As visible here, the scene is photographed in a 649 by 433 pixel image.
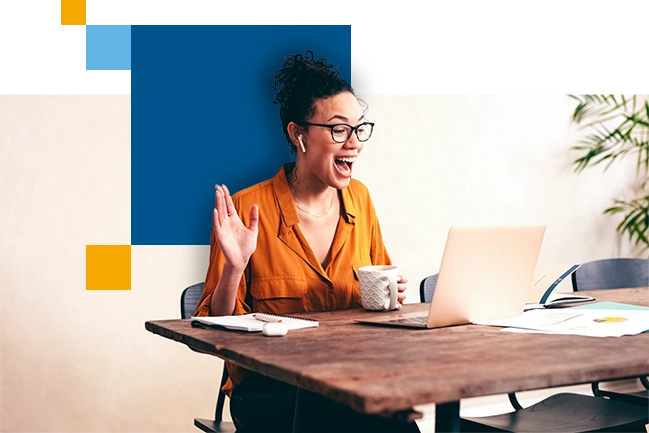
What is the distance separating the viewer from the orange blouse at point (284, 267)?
6.79ft

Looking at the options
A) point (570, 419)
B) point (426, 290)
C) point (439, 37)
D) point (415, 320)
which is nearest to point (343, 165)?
point (415, 320)

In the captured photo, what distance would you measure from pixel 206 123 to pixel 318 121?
123 cm

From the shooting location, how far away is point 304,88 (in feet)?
7.31

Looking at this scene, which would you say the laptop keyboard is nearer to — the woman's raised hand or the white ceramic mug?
the white ceramic mug

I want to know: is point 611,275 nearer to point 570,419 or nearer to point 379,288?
point 570,419

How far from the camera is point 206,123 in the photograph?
3.30 m

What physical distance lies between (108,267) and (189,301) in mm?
1065

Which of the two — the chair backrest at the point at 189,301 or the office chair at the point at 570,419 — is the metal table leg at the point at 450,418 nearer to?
the office chair at the point at 570,419

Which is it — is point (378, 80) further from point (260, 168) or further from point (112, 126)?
point (112, 126)

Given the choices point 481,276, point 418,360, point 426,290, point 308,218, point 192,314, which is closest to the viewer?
point 418,360

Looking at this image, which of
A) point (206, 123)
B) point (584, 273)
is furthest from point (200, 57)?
point (584, 273)

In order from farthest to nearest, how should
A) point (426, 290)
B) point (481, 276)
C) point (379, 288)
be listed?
point (426, 290) < point (379, 288) < point (481, 276)

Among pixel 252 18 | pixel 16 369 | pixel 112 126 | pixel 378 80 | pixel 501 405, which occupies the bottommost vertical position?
pixel 501 405

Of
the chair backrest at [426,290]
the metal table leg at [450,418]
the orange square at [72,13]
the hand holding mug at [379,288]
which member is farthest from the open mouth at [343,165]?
the orange square at [72,13]
